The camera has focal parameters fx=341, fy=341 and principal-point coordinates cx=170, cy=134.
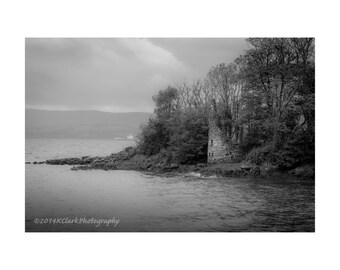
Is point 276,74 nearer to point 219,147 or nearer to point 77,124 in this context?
point 219,147

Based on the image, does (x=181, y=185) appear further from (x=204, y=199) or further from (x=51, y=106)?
(x=51, y=106)

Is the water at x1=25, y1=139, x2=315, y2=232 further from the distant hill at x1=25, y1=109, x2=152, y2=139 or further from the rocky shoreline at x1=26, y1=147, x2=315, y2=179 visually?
the rocky shoreline at x1=26, y1=147, x2=315, y2=179

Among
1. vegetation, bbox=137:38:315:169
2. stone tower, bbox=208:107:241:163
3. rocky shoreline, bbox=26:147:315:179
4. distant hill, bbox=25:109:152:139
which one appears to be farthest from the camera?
stone tower, bbox=208:107:241:163

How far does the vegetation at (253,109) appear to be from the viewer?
40.2 feet

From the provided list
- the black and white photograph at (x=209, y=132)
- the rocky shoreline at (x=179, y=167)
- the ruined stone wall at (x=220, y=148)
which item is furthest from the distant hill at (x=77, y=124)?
the ruined stone wall at (x=220, y=148)

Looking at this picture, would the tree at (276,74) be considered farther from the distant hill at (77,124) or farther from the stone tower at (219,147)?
the distant hill at (77,124)

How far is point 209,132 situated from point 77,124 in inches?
366

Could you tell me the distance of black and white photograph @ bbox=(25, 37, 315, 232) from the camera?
27.1ft

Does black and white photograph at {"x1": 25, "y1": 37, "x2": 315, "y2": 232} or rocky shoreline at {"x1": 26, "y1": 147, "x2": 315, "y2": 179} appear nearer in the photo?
black and white photograph at {"x1": 25, "y1": 37, "x2": 315, "y2": 232}

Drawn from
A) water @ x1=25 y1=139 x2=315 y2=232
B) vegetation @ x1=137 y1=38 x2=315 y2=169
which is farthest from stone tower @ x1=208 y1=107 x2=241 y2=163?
water @ x1=25 y1=139 x2=315 y2=232

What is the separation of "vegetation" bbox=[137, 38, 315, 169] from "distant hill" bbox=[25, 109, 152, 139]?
2.84 metres

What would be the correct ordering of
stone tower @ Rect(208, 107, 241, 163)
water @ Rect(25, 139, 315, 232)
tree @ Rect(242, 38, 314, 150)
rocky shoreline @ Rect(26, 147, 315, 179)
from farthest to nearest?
stone tower @ Rect(208, 107, 241, 163), rocky shoreline @ Rect(26, 147, 315, 179), tree @ Rect(242, 38, 314, 150), water @ Rect(25, 139, 315, 232)

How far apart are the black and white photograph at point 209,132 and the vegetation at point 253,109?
6 centimetres
